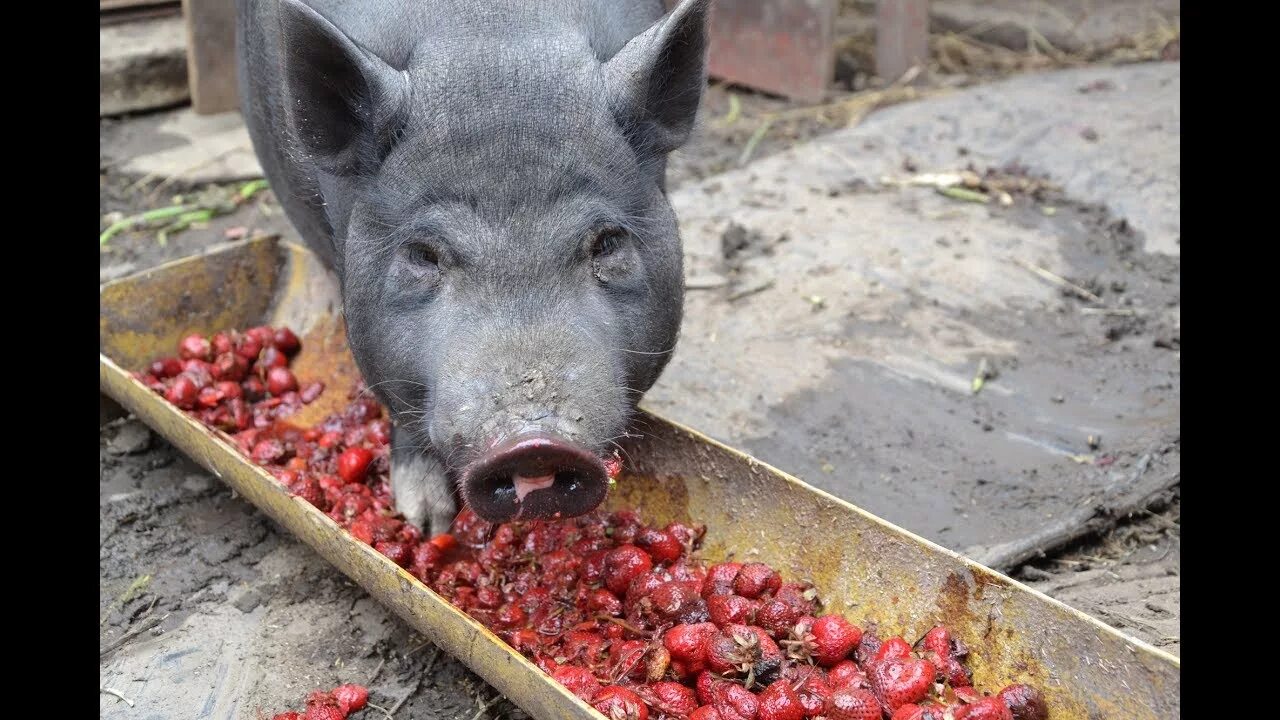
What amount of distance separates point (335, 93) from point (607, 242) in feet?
2.89

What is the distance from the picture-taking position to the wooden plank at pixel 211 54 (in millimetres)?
8203

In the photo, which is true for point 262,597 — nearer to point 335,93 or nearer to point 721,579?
point 721,579

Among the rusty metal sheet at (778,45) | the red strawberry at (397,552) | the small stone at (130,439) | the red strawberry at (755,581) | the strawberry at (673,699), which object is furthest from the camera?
the rusty metal sheet at (778,45)

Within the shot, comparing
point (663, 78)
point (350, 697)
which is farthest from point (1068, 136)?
point (350, 697)

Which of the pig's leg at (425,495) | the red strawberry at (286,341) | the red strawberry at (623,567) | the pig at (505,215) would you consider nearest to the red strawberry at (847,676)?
the red strawberry at (623,567)

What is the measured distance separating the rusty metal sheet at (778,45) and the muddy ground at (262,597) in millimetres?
4737

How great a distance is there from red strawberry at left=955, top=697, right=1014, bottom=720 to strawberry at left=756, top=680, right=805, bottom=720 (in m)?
0.40

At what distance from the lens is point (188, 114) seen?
8.82 meters

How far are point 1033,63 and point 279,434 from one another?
7.07 metres

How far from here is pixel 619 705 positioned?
2992mm

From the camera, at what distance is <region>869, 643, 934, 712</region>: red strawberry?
3146 mm

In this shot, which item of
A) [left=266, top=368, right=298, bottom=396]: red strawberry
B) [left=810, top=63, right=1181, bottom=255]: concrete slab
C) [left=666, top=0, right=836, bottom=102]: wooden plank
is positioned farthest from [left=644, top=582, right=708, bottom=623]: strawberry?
[left=666, top=0, right=836, bottom=102]: wooden plank

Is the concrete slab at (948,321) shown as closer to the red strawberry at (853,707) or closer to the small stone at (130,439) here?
the red strawberry at (853,707)

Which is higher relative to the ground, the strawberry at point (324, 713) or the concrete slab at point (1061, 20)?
the strawberry at point (324, 713)
